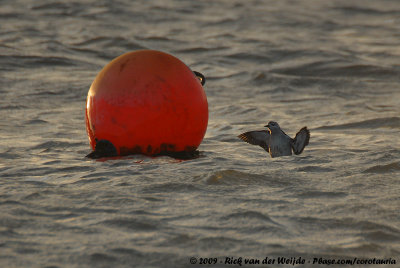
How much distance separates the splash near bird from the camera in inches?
252

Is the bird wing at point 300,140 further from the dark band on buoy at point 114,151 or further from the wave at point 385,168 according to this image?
the dark band on buoy at point 114,151

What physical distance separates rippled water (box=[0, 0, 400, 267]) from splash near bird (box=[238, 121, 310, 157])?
0.34 feet

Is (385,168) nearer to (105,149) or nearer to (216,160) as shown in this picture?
(216,160)

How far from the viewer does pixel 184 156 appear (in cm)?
634

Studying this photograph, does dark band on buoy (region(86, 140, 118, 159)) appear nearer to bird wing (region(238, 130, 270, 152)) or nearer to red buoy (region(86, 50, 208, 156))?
red buoy (region(86, 50, 208, 156))

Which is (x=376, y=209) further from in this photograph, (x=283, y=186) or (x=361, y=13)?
(x=361, y=13)

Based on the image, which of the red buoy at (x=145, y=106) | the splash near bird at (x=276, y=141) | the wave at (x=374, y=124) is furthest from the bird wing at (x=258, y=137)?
the wave at (x=374, y=124)

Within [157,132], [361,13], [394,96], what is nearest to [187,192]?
[157,132]

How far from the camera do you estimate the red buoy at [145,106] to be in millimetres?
5996

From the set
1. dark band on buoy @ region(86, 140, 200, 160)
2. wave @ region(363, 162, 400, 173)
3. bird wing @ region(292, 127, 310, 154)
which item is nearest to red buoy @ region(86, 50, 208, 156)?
dark band on buoy @ region(86, 140, 200, 160)

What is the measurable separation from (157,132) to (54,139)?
1.78 meters

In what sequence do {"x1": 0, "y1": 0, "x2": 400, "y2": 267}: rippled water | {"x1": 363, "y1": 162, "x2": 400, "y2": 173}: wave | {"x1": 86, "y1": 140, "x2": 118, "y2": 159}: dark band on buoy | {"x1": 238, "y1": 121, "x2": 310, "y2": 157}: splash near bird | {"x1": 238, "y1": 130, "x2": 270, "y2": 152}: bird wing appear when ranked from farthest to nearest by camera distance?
1. {"x1": 238, "y1": 130, "x2": 270, "y2": 152}: bird wing
2. {"x1": 238, "y1": 121, "x2": 310, "y2": 157}: splash near bird
3. {"x1": 86, "y1": 140, "x2": 118, "y2": 159}: dark band on buoy
4. {"x1": 363, "y1": 162, "x2": 400, "y2": 173}: wave
5. {"x1": 0, "y1": 0, "x2": 400, "y2": 267}: rippled water

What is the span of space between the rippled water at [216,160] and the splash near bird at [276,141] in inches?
4.0

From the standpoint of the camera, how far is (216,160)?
6.35m
